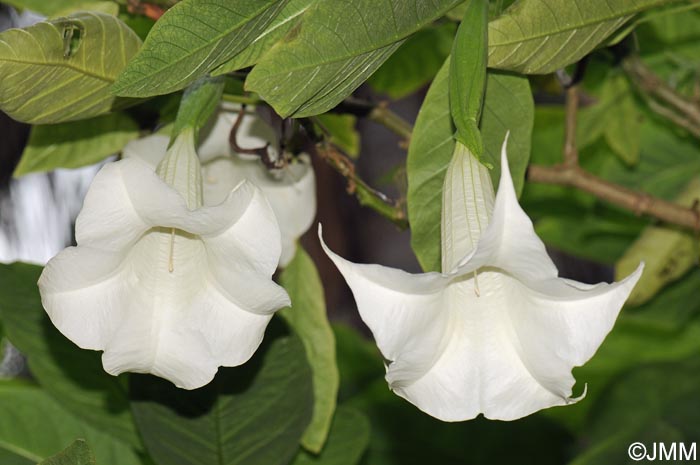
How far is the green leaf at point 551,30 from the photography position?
0.41 meters

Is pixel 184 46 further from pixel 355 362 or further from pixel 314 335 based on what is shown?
pixel 355 362

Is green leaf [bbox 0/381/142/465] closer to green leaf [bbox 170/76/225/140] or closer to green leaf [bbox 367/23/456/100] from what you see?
green leaf [bbox 170/76/225/140]

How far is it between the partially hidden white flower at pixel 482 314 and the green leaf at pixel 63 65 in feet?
0.57

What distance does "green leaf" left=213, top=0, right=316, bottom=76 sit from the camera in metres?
0.37

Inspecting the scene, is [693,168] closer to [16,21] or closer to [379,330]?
[379,330]

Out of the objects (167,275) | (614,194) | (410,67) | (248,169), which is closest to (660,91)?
(614,194)

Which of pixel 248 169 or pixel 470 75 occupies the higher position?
pixel 470 75

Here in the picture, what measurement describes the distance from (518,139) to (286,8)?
0.15 metres

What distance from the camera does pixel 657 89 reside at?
67 cm

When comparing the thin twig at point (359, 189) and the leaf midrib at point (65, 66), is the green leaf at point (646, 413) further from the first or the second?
the leaf midrib at point (65, 66)

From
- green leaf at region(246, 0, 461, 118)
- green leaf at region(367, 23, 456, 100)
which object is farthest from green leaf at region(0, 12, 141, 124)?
green leaf at region(367, 23, 456, 100)

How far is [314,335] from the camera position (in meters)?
→ 0.57

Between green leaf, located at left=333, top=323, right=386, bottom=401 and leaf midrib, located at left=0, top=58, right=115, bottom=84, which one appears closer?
leaf midrib, located at left=0, top=58, right=115, bottom=84

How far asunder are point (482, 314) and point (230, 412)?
0.16 m
